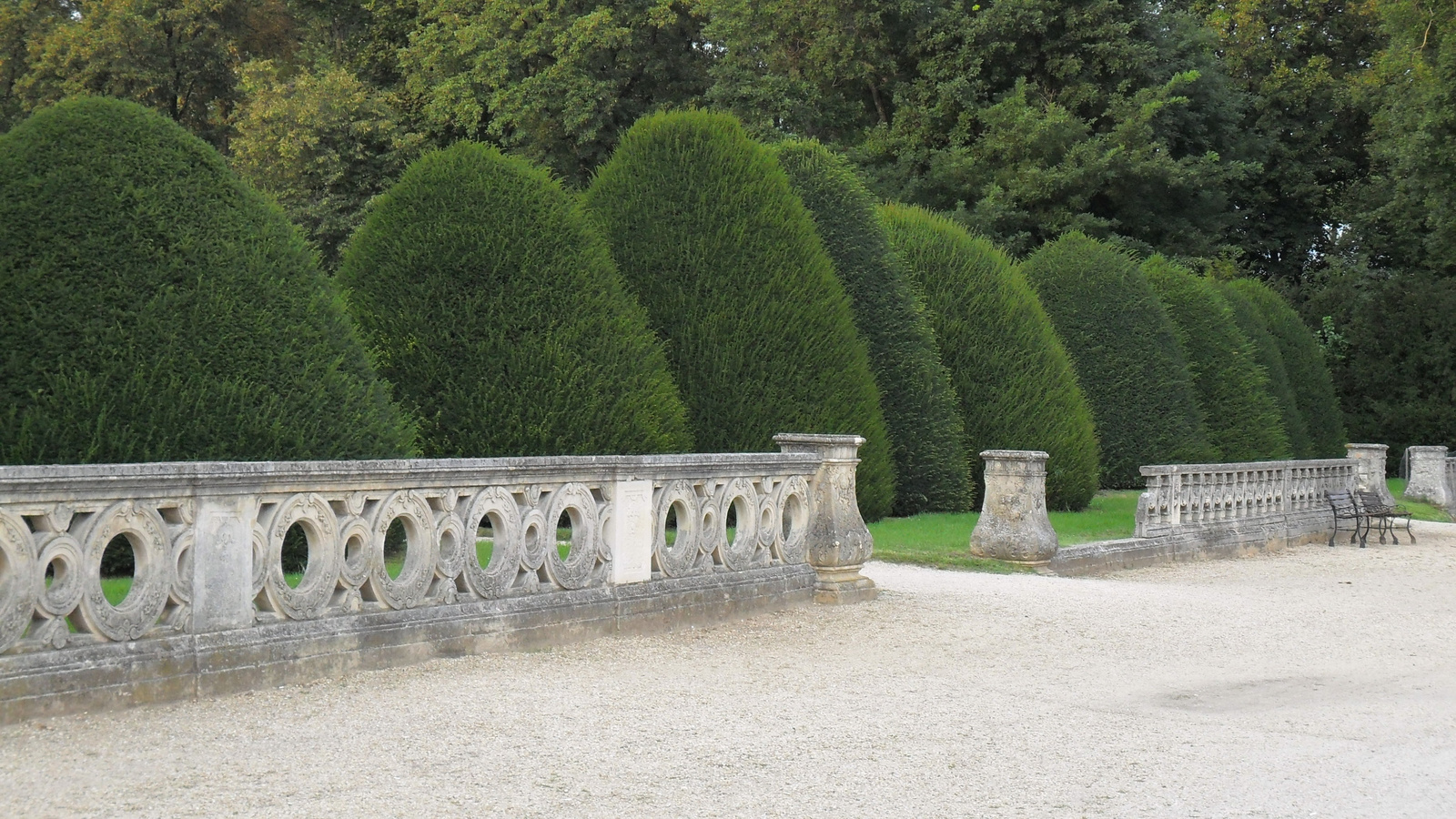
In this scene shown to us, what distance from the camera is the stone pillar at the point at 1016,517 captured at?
42.3 ft

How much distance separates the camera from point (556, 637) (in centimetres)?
758

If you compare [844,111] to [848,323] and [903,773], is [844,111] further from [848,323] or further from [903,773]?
[903,773]

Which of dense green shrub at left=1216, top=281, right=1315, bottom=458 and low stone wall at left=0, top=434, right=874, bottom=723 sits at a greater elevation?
dense green shrub at left=1216, top=281, right=1315, bottom=458

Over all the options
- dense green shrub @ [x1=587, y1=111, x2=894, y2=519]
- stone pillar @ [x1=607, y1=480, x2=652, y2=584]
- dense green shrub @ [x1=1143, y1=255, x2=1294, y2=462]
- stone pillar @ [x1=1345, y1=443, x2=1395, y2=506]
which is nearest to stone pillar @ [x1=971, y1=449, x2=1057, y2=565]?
dense green shrub @ [x1=587, y1=111, x2=894, y2=519]

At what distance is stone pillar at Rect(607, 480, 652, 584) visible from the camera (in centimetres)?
802

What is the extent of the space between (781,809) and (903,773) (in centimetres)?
78

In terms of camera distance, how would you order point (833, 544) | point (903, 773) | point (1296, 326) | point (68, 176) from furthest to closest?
point (1296, 326) → point (833, 544) → point (68, 176) → point (903, 773)

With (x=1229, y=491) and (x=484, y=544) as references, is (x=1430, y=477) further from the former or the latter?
(x=484, y=544)

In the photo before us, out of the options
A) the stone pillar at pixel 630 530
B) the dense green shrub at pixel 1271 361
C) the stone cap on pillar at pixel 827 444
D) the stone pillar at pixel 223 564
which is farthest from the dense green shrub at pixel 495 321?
the dense green shrub at pixel 1271 361

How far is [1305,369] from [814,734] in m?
28.5

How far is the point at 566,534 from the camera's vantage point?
1407 cm

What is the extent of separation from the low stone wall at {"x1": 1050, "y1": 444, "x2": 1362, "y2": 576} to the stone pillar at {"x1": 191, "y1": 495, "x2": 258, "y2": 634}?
9.14 m

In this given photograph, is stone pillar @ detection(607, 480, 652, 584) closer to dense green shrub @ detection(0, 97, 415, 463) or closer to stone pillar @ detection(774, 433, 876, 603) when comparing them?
stone pillar @ detection(774, 433, 876, 603)

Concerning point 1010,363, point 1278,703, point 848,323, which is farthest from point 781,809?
point 1010,363
